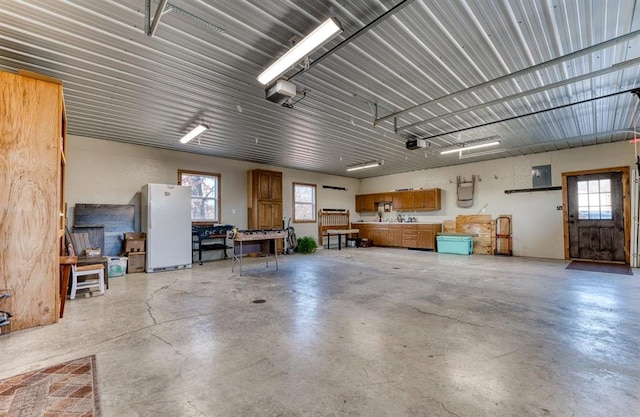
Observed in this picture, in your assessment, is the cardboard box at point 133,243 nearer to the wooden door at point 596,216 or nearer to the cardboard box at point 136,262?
the cardboard box at point 136,262

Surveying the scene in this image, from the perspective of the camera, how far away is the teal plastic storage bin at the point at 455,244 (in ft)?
29.1

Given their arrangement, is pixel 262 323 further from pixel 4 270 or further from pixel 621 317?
pixel 621 317

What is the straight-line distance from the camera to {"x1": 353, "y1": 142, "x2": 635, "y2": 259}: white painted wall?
7293 millimetres

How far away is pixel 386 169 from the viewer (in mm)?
10734

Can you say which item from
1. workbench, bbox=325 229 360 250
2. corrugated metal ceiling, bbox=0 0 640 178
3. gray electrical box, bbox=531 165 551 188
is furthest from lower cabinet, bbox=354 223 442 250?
corrugated metal ceiling, bbox=0 0 640 178

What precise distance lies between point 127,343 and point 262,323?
4.17 ft

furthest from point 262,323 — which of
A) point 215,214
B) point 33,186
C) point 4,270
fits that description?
point 215,214

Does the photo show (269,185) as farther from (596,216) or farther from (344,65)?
(596,216)

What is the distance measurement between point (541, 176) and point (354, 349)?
8.60m

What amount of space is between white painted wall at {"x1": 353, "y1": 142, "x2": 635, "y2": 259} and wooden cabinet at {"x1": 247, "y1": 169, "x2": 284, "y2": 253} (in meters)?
5.80

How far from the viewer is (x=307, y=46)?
2.72m

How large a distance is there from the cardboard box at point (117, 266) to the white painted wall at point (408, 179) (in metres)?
1.25

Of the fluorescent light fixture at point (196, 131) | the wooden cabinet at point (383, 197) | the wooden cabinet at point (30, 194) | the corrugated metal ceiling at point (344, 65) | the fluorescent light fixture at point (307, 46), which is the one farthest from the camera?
the wooden cabinet at point (383, 197)

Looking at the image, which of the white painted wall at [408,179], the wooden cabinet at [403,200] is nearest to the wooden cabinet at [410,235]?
the white painted wall at [408,179]
